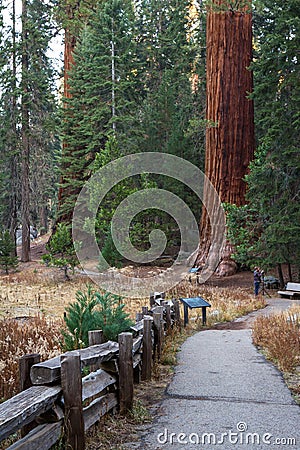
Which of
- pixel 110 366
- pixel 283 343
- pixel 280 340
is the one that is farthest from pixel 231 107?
pixel 110 366

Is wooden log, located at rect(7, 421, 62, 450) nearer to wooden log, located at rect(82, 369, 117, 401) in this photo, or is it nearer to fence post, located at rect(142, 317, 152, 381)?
wooden log, located at rect(82, 369, 117, 401)

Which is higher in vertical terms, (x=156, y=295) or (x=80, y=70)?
(x=80, y=70)

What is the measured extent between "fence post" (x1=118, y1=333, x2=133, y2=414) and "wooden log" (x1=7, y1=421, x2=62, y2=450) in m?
1.50

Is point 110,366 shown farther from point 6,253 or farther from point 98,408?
point 6,253

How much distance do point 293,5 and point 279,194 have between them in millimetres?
6068

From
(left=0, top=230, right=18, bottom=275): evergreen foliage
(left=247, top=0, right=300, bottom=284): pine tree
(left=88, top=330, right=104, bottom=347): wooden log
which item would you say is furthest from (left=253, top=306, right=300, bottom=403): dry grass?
(left=0, top=230, right=18, bottom=275): evergreen foliage

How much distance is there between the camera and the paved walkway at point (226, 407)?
14.6 feet

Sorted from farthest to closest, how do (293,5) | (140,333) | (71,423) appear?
(293,5), (140,333), (71,423)

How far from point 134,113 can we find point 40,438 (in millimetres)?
27664

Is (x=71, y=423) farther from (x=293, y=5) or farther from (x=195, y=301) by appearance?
(x=293, y=5)

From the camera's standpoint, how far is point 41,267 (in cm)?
2811

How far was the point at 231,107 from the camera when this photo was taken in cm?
2078

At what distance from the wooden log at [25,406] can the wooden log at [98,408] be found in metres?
0.67

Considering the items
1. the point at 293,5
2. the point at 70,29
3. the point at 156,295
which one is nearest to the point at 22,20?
the point at 70,29
